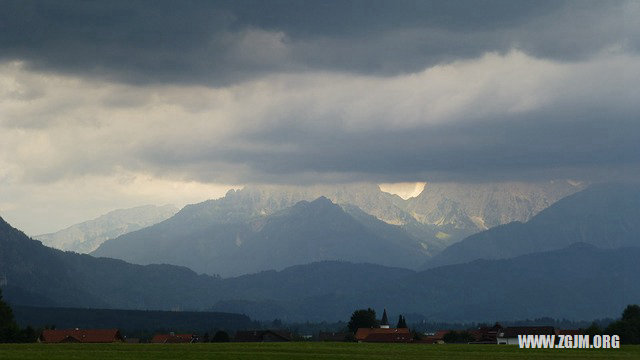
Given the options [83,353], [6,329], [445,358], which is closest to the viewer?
[83,353]

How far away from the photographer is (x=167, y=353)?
118 meters

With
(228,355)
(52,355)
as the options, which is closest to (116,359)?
(52,355)

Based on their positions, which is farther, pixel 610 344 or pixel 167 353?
pixel 610 344

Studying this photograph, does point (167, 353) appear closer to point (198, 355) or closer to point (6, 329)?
point (198, 355)

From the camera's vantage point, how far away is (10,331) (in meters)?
172

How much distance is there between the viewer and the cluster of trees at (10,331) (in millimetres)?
170525

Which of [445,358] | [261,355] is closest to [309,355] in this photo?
[261,355]

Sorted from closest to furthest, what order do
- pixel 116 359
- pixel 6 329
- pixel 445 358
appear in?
pixel 116 359, pixel 445 358, pixel 6 329

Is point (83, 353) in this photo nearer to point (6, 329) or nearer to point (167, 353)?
point (167, 353)

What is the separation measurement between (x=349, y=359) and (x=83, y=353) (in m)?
27.1

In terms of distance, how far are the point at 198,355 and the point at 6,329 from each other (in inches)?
2729

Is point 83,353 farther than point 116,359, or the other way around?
point 83,353

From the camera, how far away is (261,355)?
117938 millimetres

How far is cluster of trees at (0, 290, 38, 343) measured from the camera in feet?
559
